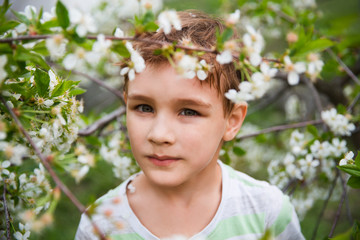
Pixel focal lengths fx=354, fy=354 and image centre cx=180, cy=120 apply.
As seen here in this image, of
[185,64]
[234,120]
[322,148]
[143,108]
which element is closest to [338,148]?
[322,148]

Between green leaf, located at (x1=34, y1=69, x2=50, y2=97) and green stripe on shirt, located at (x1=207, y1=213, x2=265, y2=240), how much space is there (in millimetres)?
823

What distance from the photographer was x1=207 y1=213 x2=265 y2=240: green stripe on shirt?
55.2 inches

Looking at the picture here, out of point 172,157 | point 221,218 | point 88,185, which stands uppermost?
point 172,157

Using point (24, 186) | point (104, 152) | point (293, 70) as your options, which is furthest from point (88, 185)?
point (293, 70)

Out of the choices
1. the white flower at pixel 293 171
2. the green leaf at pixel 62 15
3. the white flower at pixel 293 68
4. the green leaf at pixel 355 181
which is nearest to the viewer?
the green leaf at pixel 62 15

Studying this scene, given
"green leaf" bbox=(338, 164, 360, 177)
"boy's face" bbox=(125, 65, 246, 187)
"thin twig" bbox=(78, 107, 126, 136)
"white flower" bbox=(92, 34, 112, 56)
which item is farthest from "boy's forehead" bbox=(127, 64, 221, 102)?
"thin twig" bbox=(78, 107, 126, 136)

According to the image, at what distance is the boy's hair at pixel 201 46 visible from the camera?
48.2 inches

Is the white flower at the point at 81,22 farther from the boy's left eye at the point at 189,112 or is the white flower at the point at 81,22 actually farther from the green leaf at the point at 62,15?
the boy's left eye at the point at 189,112

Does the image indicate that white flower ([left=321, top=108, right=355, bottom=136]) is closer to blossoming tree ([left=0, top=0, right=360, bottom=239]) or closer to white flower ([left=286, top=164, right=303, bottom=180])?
blossoming tree ([left=0, top=0, right=360, bottom=239])

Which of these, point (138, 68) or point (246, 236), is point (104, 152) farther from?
point (138, 68)

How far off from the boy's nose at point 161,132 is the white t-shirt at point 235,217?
1.13ft

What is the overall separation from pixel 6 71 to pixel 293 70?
0.76 metres

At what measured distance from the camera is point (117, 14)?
3.21m

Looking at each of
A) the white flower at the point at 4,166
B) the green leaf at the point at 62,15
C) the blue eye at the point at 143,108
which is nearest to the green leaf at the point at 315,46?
the blue eye at the point at 143,108
